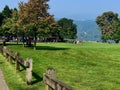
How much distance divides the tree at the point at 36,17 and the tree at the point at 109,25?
86.8 metres

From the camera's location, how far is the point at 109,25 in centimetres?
16212

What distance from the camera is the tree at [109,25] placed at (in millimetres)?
147900

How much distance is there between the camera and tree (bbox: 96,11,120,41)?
14790 cm

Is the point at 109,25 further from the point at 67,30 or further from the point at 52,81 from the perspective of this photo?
the point at 52,81

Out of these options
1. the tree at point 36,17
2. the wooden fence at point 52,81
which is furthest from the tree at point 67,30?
the wooden fence at point 52,81

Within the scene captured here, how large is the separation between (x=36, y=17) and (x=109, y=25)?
11019cm

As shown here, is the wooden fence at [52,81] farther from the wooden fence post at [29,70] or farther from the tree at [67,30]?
the tree at [67,30]

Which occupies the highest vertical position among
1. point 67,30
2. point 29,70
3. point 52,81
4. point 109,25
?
point 109,25

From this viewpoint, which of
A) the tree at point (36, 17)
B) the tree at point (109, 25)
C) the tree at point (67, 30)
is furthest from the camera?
the tree at point (67, 30)

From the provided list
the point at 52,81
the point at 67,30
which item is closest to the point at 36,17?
the point at 52,81

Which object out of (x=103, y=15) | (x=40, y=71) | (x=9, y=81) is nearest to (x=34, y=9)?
(x=40, y=71)

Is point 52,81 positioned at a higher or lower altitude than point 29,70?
higher

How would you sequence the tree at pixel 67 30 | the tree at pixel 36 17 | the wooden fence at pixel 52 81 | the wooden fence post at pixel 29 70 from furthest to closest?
the tree at pixel 67 30, the tree at pixel 36 17, the wooden fence post at pixel 29 70, the wooden fence at pixel 52 81

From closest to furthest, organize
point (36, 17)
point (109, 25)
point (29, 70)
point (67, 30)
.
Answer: point (29, 70)
point (36, 17)
point (67, 30)
point (109, 25)
